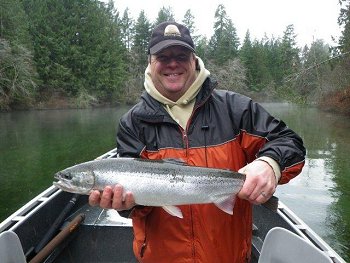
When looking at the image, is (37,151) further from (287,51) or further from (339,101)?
(287,51)

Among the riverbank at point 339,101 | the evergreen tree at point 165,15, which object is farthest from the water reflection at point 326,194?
the evergreen tree at point 165,15

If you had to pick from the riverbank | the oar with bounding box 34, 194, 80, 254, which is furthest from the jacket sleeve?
the riverbank

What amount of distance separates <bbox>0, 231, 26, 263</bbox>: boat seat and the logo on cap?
6.33 feet

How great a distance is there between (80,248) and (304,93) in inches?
856

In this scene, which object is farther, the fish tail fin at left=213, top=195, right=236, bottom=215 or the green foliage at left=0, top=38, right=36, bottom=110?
the green foliage at left=0, top=38, right=36, bottom=110

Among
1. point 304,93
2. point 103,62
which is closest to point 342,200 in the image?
point 304,93

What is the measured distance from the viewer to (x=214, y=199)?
2.75 m

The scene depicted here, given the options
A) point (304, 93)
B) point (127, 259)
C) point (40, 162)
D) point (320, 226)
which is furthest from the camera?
point (304, 93)

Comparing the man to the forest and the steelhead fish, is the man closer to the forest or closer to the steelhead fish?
the steelhead fish

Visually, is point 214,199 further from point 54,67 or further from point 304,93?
point 54,67

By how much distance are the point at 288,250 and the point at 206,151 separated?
1.04 metres

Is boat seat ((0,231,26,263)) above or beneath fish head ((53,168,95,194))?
beneath

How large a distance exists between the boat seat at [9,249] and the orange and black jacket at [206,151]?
89 centimetres

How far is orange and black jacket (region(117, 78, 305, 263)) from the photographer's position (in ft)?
9.14
